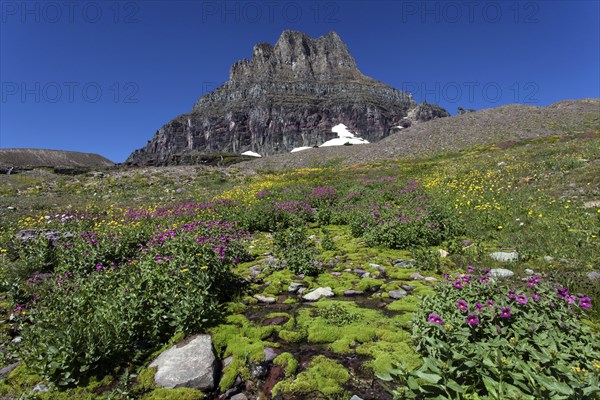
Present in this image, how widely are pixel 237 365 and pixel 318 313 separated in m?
1.67

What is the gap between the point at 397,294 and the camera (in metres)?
5.73

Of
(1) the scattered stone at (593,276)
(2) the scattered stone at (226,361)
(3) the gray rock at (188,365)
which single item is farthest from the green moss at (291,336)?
(1) the scattered stone at (593,276)

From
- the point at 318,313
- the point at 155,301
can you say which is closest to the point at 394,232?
the point at 318,313

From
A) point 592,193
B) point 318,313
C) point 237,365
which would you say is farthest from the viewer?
point 592,193

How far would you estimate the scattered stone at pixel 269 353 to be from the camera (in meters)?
4.03

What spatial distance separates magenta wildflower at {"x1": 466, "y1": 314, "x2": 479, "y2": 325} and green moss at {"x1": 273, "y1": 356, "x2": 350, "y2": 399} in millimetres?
1519

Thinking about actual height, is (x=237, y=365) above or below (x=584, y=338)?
below

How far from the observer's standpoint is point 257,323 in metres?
4.94

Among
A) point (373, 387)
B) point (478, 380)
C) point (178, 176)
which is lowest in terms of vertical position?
point (373, 387)

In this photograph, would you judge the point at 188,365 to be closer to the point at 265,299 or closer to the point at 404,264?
the point at 265,299

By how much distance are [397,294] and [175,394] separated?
3965mm

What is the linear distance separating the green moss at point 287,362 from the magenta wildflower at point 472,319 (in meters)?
2.11

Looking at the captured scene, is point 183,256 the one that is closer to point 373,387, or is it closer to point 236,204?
point 373,387

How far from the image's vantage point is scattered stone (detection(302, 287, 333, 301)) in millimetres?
5880
